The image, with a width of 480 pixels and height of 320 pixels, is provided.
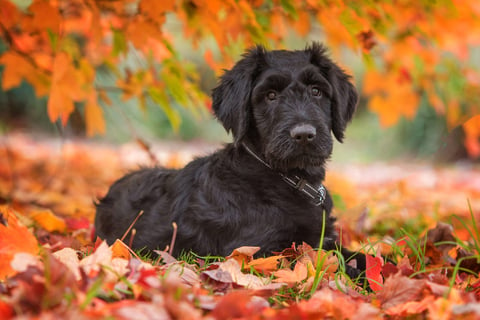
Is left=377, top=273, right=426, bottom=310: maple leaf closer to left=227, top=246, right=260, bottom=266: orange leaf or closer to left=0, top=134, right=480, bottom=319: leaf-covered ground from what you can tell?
left=0, top=134, right=480, bottom=319: leaf-covered ground

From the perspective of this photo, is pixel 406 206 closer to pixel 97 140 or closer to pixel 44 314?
pixel 44 314

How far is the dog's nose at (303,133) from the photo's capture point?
2717 millimetres

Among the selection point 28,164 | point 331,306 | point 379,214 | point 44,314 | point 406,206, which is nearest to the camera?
point 44,314

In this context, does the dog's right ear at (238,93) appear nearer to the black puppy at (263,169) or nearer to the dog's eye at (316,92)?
the black puppy at (263,169)

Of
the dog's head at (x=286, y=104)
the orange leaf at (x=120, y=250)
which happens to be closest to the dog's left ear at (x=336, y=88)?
the dog's head at (x=286, y=104)

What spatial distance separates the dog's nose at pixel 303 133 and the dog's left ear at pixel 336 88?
17.5 inches

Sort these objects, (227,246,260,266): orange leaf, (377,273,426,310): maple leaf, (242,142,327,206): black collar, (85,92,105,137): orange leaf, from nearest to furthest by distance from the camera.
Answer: (377,273,426,310): maple leaf, (227,246,260,266): orange leaf, (242,142,327,206): black collar, (85,92,105,137): orange leaf

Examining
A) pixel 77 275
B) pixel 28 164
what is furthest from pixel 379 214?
pixel 28 164

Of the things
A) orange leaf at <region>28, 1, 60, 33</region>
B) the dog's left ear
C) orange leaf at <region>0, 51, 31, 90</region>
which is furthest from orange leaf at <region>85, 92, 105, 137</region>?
the dog's left ear

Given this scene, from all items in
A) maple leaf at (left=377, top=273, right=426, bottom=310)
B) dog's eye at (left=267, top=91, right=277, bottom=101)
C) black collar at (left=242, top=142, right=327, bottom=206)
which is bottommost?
maple leaf at (left=377, top=273, right=426, bottom=310)

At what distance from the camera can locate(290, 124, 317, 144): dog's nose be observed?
8.91 feet

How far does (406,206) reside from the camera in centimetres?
620

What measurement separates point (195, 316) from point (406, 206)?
5.05m

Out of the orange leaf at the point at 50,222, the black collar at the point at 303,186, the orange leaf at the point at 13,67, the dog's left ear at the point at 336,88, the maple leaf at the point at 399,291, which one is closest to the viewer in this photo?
the maple leaf at the point at 399,291
